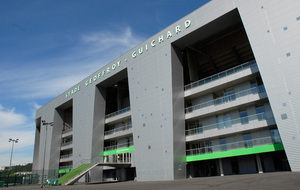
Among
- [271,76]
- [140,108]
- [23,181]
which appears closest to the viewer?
[271,76]

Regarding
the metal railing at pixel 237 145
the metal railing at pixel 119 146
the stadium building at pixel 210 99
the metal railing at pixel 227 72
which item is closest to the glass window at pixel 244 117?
the stadium building at pixel 210 99

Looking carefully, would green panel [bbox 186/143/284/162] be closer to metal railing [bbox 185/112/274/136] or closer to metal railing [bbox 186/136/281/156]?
metal railing [bbox 186/136/281/156]

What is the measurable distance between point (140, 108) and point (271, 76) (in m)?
18.5

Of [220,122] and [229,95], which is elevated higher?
[229,95]

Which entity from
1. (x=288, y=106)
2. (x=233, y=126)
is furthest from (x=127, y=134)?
(x=288, y=106)

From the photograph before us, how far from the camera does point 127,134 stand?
1686 inches

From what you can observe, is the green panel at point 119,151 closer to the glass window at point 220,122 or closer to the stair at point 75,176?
the stair at point 75,176

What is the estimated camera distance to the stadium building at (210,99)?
23.8 metres

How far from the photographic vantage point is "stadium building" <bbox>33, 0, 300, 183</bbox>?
937 inches

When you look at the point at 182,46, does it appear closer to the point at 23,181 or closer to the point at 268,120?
the point at 268,120

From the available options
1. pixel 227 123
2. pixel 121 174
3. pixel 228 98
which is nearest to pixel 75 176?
pixel 121 174

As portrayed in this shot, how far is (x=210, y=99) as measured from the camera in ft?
112

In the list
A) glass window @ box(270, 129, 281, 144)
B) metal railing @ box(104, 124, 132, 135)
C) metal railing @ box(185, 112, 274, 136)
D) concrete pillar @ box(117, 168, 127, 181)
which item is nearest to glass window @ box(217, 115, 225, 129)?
metal railing @ box(185, 112, 274, 136)

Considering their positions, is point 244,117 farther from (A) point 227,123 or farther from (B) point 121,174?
(B) point 121,174
